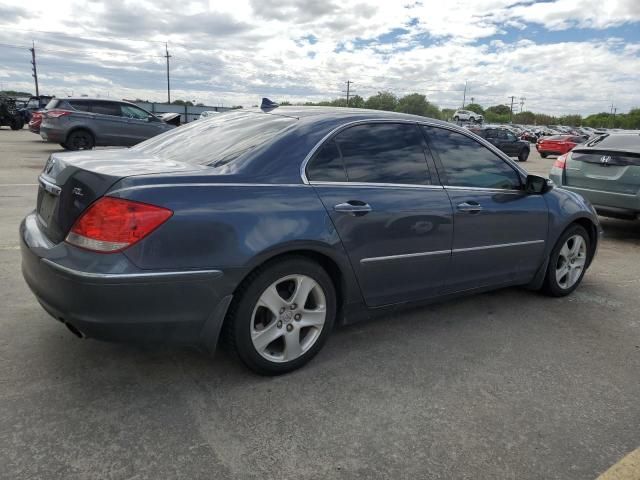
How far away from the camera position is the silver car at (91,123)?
14586 millimetres

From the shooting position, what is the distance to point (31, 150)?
1572 cm

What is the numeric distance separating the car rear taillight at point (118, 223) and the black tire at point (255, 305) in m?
0.58

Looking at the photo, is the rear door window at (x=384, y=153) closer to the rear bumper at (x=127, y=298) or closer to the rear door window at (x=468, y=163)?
the rear door window at (x=468, y=163)

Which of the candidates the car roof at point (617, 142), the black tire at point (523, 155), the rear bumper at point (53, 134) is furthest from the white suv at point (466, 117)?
the car roof at point (617, 142)

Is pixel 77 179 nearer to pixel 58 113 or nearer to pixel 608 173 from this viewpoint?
pixel 608 173

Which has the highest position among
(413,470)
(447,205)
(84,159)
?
(84,159)

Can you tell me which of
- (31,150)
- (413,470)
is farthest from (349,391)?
(31,150)

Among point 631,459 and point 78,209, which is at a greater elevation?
point 78,209

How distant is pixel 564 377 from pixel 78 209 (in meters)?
2.92

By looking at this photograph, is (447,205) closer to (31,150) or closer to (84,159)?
(84,159)

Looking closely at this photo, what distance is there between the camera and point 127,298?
248 centimetres

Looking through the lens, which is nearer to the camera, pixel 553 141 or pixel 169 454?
pixel 169 454

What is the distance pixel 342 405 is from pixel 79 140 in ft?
47.1

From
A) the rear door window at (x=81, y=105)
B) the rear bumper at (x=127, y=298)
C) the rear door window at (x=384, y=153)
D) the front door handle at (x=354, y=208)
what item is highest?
the rear door window at (x=81, y=105)
